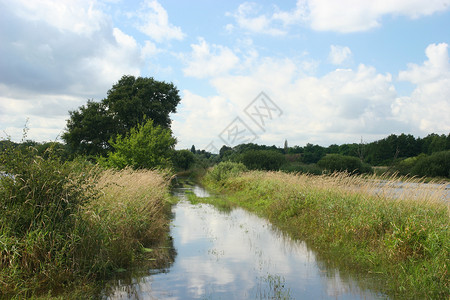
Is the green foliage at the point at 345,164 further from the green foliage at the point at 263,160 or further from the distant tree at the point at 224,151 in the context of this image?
the distant tree at the point at 224,151

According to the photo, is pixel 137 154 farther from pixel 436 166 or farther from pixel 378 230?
pixel 436 166

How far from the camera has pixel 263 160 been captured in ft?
142

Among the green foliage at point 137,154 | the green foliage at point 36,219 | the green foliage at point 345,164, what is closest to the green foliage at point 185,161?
the green foliage at point 345,164

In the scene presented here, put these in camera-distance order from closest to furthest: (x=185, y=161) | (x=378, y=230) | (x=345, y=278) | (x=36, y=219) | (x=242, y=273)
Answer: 1. (x=36, y=219)
2. (x=345, y=278)
3. (x=242, y=273)
4. (x=378, y=230)
5. (x=185, y=161)

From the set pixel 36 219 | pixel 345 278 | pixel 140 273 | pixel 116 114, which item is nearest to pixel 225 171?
pixel 116 114

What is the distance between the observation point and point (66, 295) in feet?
18.8

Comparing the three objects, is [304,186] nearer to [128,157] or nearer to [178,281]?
[178,281]

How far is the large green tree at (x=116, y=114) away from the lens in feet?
133

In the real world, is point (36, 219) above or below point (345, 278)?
above

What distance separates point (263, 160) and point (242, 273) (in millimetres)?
35682

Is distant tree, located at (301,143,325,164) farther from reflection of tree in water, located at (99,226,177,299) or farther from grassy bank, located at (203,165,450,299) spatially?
reflection of tree in water, located at (99,226,177,299)

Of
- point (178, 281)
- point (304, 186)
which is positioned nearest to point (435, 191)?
point (304, 186)

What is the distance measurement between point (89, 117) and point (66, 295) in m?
37.6

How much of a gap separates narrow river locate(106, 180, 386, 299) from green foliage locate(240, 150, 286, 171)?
3043cm
